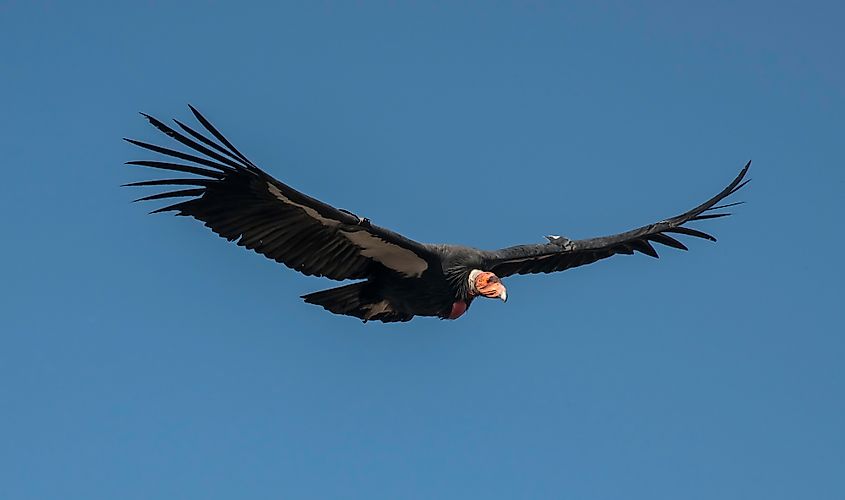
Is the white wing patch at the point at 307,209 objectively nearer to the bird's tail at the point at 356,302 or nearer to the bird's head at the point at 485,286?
the bird's tail at the point at 356,302

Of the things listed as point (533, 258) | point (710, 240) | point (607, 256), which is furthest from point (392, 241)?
point (710, 240)

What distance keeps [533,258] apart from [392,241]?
3653 millimetres

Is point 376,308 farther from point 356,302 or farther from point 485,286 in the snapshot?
point 485,286

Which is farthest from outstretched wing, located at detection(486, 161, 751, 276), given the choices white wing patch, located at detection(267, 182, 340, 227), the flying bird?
white wing patch, located at detection(267, 182, 340, 227)

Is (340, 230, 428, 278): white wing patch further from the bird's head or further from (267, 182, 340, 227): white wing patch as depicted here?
the bird's head

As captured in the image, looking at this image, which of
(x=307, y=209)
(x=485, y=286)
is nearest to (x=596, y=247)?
(x=485, y=286)

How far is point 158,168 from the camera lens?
45.8 feet

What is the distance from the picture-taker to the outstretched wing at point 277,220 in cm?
1409

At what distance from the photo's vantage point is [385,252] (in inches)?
624

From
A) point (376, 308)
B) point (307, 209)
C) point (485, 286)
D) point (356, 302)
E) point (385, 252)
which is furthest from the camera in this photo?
point (376, 308)

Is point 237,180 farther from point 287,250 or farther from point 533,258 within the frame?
point 533,258

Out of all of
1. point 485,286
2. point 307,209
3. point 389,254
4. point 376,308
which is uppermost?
point 307,209

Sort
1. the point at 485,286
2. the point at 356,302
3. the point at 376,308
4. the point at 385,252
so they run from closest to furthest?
the point at 385,252
the point at 485,286
the point at 356,302
the point at 376,308

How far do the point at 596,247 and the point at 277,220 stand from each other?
5169 millimetres
